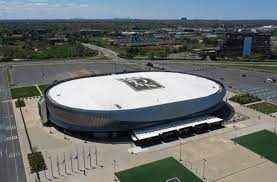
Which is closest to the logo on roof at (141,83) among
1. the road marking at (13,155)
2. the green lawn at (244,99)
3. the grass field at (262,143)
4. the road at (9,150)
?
the grass field at (262,143)

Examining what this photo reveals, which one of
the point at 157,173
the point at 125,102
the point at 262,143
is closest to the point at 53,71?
the point at 125,102

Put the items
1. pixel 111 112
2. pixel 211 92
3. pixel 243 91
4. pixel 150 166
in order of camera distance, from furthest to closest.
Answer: pixel 243 91 → pixel 211 92 → pixel 111 112 → pixel 150 166

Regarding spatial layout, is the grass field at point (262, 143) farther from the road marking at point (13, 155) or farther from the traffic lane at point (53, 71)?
the traffic lane at point (53, 71)

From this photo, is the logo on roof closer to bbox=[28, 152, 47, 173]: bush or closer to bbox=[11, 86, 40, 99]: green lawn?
bbox=[28, 152, 47, 173]: bush

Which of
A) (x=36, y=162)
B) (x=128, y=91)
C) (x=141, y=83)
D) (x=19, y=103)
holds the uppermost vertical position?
(x=141, y=83)

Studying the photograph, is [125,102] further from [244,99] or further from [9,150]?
[244,99]

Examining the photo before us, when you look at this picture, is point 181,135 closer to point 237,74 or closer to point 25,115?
point 25,115

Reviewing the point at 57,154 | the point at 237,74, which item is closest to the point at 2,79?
the point at 57,154
